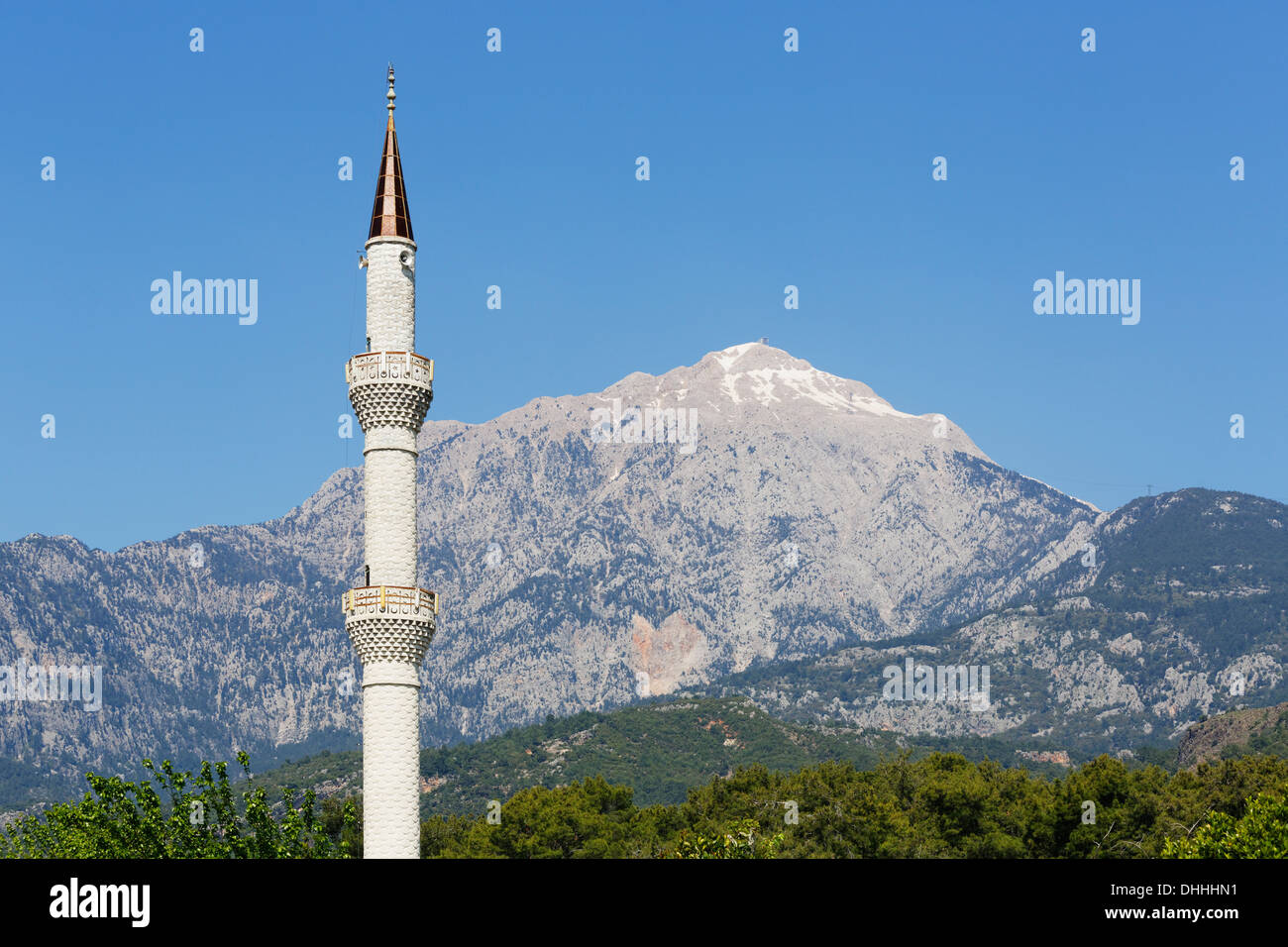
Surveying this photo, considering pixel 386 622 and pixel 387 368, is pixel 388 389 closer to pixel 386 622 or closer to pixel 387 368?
pixel 387 368

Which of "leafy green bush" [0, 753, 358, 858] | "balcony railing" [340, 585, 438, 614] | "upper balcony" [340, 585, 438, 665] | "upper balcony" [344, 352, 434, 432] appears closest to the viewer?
"upper balcony" [340, 585, 438, 665]

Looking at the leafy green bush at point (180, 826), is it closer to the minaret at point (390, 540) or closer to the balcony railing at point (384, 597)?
the minaret at point (390, 540)

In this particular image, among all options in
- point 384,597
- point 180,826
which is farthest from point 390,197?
point 180,826

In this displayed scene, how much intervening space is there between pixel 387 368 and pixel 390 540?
20.1 ft

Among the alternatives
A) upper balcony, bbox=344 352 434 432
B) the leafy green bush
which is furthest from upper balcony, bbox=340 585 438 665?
the leafy green bush

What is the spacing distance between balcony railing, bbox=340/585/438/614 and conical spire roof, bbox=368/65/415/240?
13217 millimetres

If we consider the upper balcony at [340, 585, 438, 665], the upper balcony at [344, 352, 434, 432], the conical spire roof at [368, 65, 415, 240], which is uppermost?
the conical spire roof at [368, 65, 415, 240]

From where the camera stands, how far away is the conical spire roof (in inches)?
2564

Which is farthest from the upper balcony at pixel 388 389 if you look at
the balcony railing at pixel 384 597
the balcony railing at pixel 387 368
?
the balcony railing at pixel 384 597

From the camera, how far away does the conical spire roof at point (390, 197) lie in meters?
65.1

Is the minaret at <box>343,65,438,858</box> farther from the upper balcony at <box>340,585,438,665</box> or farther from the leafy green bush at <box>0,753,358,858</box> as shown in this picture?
the leafy green bush at <box>0,753,358,858</box>

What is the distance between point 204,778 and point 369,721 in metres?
15.4
